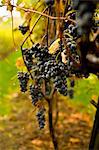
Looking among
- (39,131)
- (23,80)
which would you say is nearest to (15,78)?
(23,80)

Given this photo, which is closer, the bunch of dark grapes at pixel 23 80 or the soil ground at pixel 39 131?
the bunch of dark grapes at pixel 23 80

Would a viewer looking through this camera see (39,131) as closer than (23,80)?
No

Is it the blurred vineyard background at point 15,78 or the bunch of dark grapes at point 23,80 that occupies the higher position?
the blurred vineyard background at point 15,78

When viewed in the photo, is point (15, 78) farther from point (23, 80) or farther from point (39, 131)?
point (39, 131)

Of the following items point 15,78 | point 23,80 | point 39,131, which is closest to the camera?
point 23,80

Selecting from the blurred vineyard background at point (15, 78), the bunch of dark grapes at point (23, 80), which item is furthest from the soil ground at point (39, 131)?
the bunch of dark grapes at point (23, 80)

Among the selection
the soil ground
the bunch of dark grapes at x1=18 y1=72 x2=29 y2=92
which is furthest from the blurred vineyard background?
the bunch of dark grapes at x1=18 y1=72 x2=29 y2=92

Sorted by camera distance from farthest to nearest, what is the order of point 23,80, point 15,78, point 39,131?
1. point 39,131
2. point 15,78
3. point 23,80

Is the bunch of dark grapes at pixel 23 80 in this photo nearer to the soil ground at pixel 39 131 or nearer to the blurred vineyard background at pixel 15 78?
the blurred vineyard background at pixel 15 78

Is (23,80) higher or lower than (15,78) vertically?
lower

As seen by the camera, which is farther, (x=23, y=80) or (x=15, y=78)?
(x=15, y=78)

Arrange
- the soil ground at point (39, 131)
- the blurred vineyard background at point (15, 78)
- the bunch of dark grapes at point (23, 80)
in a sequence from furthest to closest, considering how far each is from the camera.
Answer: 1. the soil ground at point (39, 131)
2. the blurred vineyard background at point (15, 78)
3. the bunch of dark grapes at point (23, 80)

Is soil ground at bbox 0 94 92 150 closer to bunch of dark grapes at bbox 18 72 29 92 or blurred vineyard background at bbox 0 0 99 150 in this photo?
blurred vineyard background at bbox 0 0 99 150
